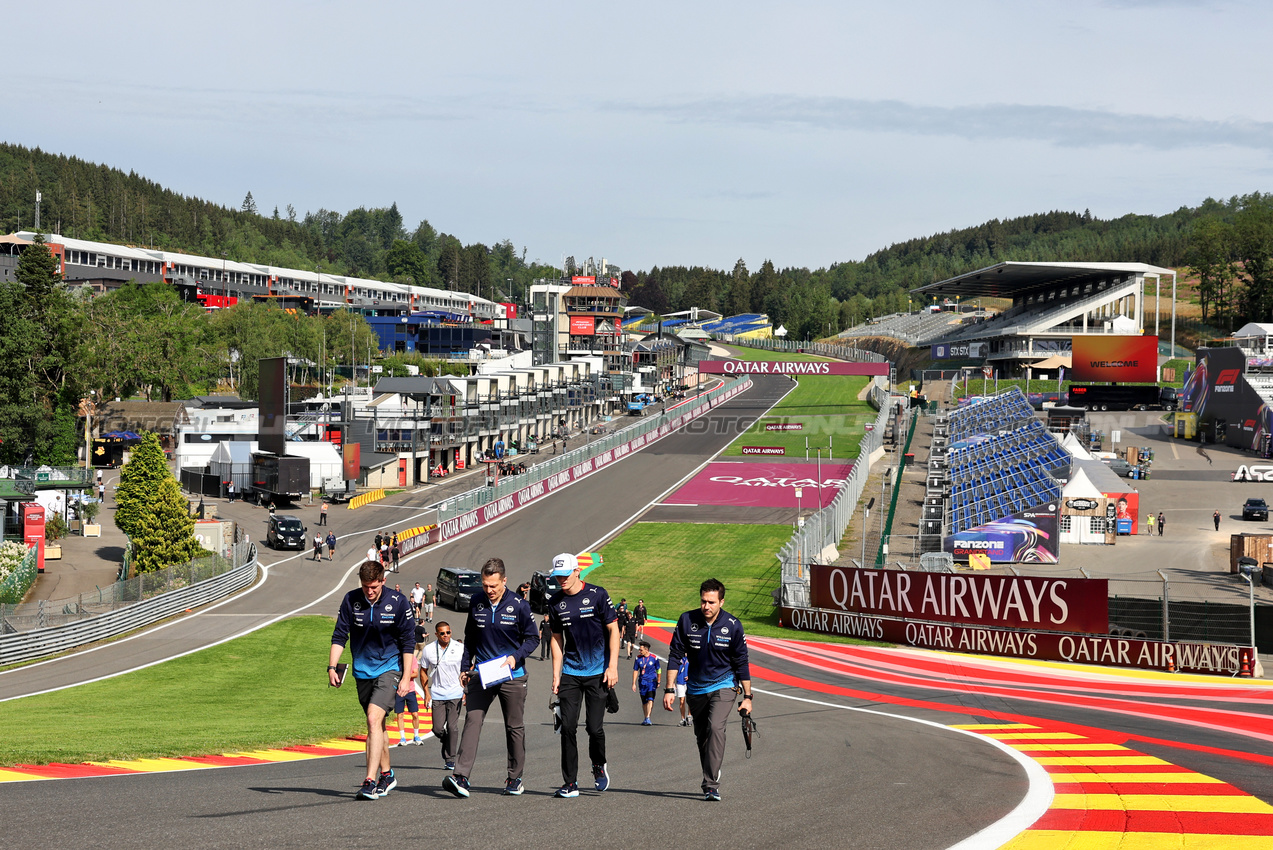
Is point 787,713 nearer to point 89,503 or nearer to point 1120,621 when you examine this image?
point 1120,621

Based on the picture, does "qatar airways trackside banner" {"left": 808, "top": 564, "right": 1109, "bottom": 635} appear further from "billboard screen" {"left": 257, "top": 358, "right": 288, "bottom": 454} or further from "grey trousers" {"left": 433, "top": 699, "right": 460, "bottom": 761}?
"billboard screen" {"left": 257, "top": 358, "right": 288, "bottom": 454}

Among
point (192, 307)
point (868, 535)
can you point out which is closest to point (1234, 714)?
point (868, 535)

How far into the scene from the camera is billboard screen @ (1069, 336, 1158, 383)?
338ft

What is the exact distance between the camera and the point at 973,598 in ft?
100.0

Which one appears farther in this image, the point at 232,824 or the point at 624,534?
the point at 624,534

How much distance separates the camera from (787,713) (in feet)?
61.8

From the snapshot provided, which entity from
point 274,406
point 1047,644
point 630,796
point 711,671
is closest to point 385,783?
point 630,796

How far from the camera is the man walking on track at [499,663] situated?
9.51m

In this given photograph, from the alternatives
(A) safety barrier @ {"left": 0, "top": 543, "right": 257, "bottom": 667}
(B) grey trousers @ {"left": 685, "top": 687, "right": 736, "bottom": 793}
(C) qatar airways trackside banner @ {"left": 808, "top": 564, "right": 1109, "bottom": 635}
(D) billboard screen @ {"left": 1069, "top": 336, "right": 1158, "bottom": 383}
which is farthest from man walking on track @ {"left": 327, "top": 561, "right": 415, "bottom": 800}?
(D) billboard screen @ {"left": 1069, "top": 336, "right": 1158, "bottom": 383}

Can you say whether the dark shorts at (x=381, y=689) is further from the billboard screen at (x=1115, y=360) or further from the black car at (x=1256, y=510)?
the billboard screen at (x=1115, y=360)

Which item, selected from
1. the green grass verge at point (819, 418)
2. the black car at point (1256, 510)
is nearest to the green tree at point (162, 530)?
the green grass verge at point (819, 418)

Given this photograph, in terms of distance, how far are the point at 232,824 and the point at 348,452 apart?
203ft

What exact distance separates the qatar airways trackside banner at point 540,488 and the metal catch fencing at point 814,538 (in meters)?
17.7

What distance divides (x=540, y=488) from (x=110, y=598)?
3448cm
